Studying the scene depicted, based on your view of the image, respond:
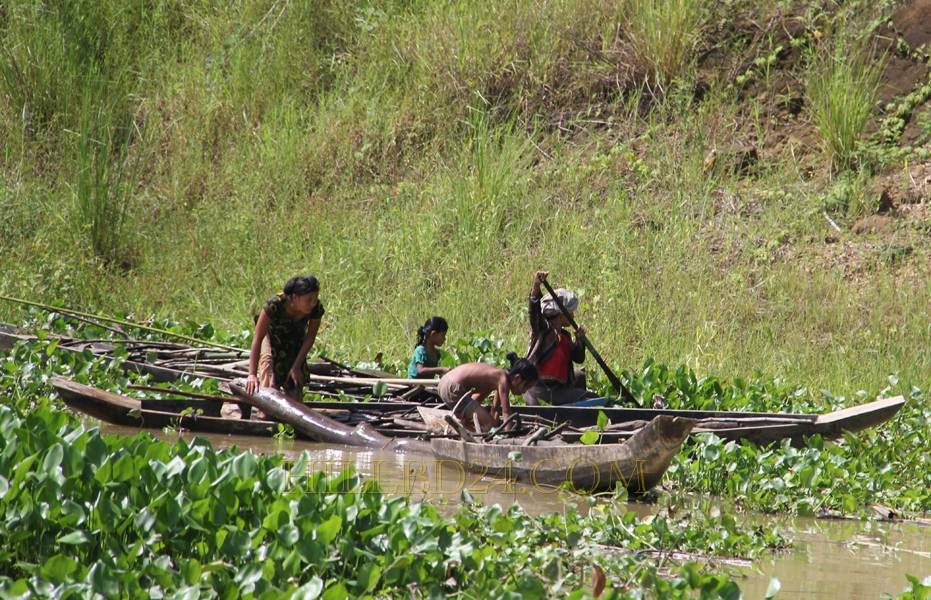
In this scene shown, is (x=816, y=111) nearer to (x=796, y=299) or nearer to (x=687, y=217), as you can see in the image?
(x=687, y=217)

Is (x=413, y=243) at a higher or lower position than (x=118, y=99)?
lower

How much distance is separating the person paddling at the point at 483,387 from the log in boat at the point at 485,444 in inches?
12.7

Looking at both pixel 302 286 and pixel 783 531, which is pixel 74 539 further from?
pixel 302 286

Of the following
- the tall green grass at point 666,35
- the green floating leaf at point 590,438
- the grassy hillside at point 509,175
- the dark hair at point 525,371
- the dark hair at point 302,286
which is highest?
the tall green grass at point 666,35

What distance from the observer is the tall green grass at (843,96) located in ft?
40.1

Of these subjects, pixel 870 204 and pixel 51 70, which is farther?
pixel 51 70

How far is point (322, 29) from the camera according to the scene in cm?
1659

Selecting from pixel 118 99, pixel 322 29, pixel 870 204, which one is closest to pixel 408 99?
pixel 322 29

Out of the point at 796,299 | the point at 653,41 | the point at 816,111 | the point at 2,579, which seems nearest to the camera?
the point at 2,579

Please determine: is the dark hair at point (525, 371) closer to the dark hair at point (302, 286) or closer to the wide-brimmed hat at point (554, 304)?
the wide-brimmed hat at point (554, 304)

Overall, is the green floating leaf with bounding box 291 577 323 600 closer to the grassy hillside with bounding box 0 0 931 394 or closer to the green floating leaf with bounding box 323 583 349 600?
the green floating leaf with bounding box 323 583 349 600

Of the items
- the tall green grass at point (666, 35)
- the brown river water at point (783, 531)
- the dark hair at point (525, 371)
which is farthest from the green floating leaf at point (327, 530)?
the tall green grass at point (666, 35)

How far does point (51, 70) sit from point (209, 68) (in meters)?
2.05

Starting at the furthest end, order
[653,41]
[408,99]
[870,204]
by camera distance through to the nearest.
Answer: [408,99] → [653,41] → [870,204]
